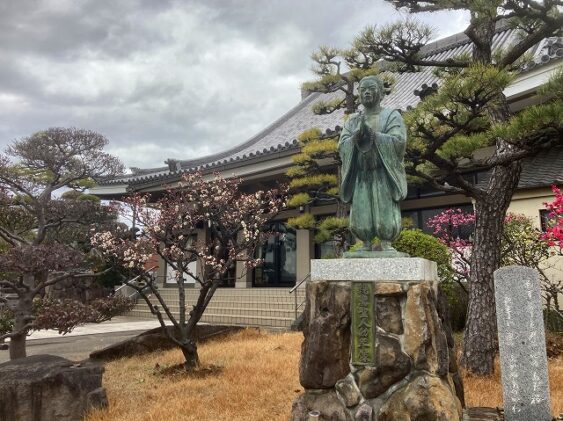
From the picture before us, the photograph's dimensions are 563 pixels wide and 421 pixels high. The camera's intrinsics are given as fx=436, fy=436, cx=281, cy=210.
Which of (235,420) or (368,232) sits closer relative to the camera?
(368,232)

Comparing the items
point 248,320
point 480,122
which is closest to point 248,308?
point 248,320

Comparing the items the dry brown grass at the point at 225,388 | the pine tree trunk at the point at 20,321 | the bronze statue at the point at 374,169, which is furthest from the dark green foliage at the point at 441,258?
the pine tree trunk at the point at 20,321

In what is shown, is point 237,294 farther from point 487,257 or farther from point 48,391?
point 48,391

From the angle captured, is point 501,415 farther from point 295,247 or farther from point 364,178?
point 295,247

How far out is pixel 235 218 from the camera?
9.00 metres

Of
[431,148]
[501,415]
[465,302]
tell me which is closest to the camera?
[501,415]

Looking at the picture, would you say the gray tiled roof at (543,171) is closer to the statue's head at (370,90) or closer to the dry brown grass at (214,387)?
the dry brown grass at (214,387)

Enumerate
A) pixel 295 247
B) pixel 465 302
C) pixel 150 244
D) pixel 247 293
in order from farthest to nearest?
pixel 295 247 → pixel 247 293 → pixel 465 302 → pixel 150 244

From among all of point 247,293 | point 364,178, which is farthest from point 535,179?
point 247,293

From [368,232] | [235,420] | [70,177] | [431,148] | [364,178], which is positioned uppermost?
[70,177]

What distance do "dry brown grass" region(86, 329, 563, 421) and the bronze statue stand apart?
8.18 feet

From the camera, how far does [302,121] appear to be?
2106 centimetres

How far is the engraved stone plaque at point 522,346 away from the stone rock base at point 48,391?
490 cm

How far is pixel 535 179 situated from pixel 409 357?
28.8 ft
